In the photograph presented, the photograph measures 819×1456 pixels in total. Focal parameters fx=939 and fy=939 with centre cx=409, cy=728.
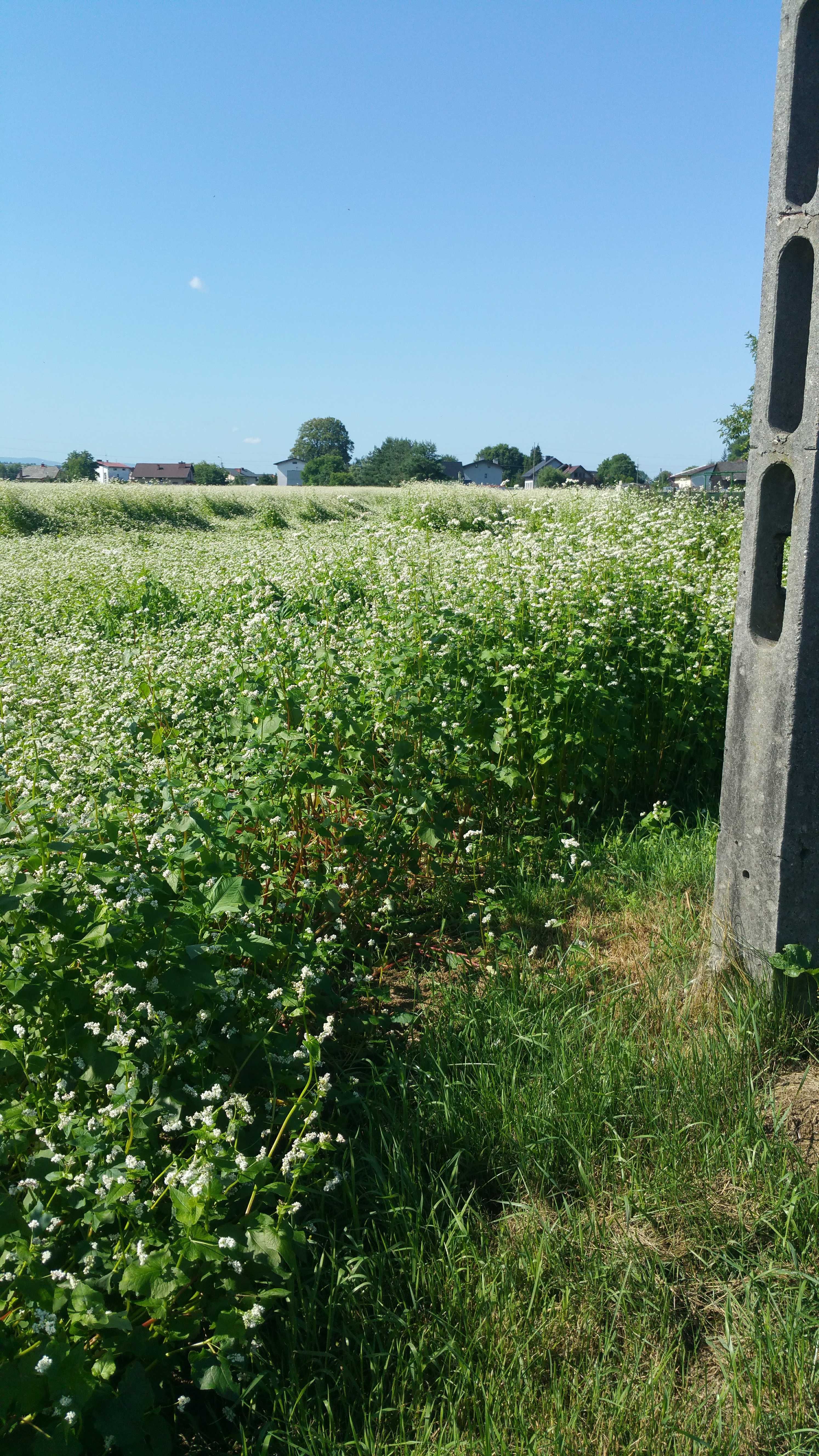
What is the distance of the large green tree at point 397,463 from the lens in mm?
77500

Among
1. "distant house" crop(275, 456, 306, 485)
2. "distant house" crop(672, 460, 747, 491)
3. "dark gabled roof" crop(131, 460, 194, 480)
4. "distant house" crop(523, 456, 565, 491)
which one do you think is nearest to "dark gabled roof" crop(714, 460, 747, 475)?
"distant house" crop(672, 460, 747, 491)

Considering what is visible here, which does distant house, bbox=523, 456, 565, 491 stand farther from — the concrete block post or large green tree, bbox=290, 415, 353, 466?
the concrete block post

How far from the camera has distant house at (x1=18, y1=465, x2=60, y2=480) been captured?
77000mm

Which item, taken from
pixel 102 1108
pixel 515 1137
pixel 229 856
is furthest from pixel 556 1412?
pixel 229 856

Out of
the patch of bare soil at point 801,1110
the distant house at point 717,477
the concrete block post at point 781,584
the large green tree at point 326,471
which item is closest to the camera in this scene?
the patch of bare soil at point 801,1110

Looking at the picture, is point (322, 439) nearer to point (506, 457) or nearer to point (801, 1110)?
point (506, 457)

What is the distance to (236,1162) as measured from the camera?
181 cm

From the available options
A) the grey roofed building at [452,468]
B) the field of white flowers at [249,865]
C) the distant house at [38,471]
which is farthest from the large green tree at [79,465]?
the field of white flowers at [249,865]

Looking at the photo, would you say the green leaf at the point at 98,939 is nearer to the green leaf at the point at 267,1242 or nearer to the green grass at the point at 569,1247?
the green leaf at the point at 267,1242

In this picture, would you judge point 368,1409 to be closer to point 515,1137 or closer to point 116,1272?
point 116,1272

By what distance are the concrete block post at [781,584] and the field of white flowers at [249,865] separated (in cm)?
101

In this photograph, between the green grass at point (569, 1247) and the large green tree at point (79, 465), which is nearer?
the green grass at point (569, 1247)

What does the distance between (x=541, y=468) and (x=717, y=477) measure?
77.1 metres

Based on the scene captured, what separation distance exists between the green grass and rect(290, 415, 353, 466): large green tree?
123 metres
